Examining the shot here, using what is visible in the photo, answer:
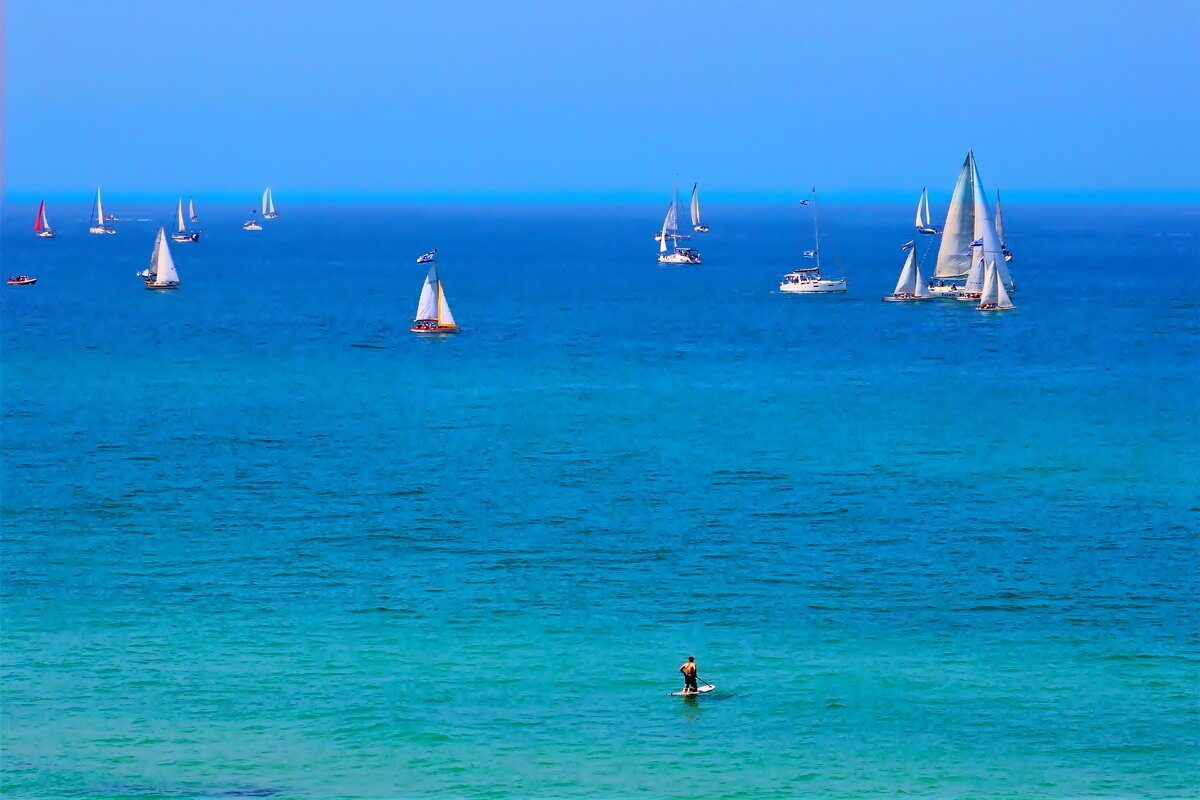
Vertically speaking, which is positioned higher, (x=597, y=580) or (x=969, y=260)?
(x=969, y=260)

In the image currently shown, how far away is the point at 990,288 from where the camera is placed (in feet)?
519

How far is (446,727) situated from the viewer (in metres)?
46.1

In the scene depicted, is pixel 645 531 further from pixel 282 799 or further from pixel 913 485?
pixel 282 799

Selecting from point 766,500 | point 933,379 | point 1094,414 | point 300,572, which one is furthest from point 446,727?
point 933,379

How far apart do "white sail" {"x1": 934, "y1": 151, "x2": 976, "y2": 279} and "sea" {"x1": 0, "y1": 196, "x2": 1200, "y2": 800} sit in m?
43.8

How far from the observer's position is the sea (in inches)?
1741

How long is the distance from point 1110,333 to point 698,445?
69.5 metres

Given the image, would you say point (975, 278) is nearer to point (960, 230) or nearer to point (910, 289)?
point (960, 230)

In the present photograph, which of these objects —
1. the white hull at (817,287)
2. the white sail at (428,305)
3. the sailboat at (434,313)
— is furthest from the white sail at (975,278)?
the white sail at (428,305)

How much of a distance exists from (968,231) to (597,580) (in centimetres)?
11108

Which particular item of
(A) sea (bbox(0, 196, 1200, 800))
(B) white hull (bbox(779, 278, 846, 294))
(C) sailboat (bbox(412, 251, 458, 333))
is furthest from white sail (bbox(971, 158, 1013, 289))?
(C) sailboat (bbox(412, 251, 458, 333))

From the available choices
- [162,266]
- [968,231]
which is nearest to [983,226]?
[968,231]

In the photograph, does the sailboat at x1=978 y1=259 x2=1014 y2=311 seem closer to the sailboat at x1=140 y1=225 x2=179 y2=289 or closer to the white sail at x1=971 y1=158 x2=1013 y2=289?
the white sail at x1=971 y1=158 x2=1013 y2=289

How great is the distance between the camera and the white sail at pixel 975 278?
164 meters
